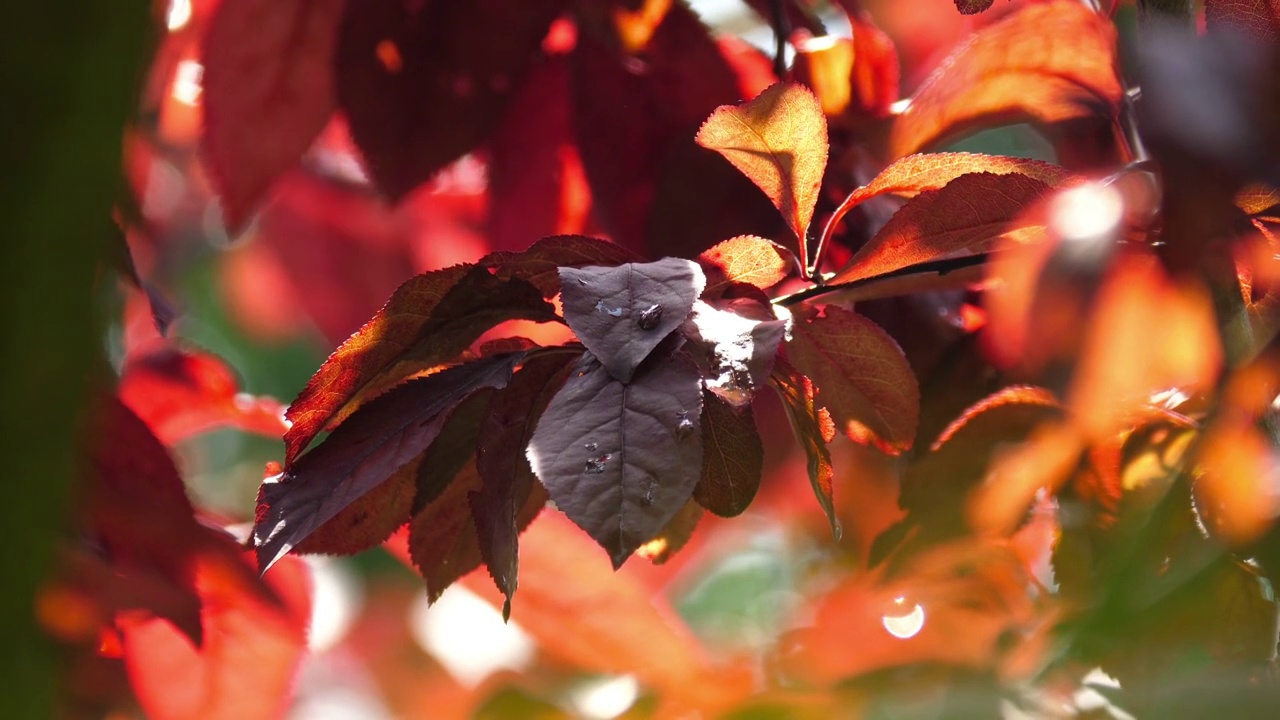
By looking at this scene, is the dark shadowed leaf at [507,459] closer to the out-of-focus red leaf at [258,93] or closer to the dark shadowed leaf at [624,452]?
the dark shadowed leaf at [624,452]

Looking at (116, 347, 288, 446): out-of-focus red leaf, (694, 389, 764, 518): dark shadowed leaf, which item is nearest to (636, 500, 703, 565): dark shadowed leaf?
(694, 389, 764, 518): dark shadowed leaf

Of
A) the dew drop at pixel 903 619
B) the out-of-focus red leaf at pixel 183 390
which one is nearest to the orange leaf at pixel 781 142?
the dew drop at pixel 903 619

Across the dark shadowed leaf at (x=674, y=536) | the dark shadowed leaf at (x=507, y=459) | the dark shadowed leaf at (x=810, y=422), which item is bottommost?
the dark shadowed leaf at (x=674, y=536)

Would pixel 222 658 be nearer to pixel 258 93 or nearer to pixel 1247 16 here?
pixel 258 93

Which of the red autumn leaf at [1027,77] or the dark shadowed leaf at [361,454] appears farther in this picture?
the red autumn leaf at [1027,77]

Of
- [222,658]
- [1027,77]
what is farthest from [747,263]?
[222,658]

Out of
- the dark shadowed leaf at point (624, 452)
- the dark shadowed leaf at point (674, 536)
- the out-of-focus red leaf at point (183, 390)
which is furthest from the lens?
the out-of-focus red leaf at point (183, 390)

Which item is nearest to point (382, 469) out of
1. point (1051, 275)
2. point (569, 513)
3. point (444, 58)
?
point (569, 513)
